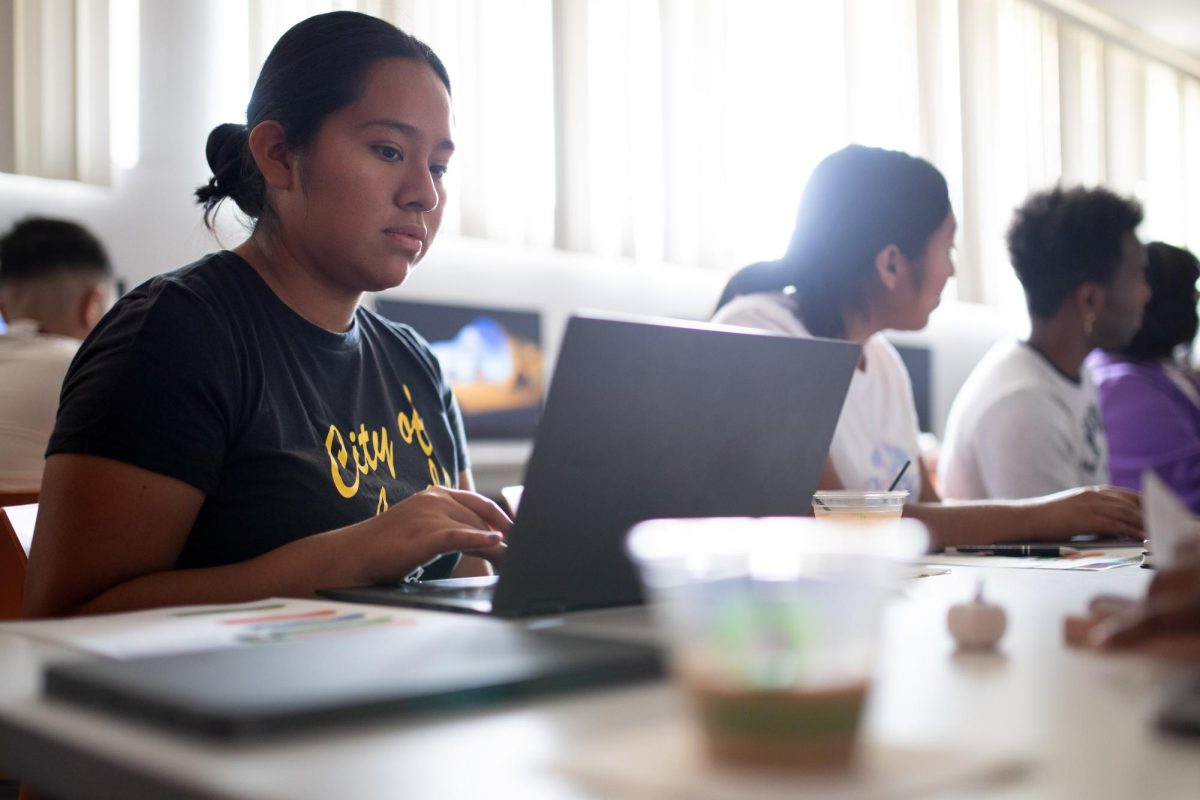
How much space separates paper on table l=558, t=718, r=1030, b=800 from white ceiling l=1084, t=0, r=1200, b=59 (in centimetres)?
637

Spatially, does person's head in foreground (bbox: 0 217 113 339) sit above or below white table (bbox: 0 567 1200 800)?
above

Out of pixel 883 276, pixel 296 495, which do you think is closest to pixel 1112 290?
pixel 883 276

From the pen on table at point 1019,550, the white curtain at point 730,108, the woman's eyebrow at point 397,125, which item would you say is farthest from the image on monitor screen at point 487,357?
the pen on table at point 1019,550

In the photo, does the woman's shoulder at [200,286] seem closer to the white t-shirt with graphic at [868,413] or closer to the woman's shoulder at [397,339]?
the woman's shoulder at [397,339]

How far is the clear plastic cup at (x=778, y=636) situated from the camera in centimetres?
41

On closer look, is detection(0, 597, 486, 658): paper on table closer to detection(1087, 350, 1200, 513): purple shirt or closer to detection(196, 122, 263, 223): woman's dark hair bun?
detection(196, 122, 263, 223): woman's dark hair bun

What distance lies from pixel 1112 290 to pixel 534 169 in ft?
6.43

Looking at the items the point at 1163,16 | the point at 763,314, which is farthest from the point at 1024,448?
the point at 1163,16

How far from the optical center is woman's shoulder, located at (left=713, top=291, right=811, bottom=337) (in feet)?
6.22

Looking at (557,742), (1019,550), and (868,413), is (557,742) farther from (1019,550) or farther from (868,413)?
(868,413)

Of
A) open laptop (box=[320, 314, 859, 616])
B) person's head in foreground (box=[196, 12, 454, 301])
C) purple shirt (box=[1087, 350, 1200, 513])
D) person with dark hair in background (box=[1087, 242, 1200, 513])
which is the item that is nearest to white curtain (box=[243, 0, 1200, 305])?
person with dark hair in background (box=[1087, 242, 1200, 513])

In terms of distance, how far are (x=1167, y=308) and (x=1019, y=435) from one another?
1.14 meters

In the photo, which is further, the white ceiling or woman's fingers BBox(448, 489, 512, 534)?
the white ceiling

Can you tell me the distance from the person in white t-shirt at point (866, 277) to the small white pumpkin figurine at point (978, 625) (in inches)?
48.1
